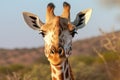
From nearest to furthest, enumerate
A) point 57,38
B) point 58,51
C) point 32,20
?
point 58,51 → point 57,38 → point 32,20

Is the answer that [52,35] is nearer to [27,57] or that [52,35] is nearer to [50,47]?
[50,47]

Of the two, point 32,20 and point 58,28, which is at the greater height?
point 32,20

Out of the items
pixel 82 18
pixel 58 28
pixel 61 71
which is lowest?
pixel 61 71

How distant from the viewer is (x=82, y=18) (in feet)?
34.4

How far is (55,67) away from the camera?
9391 mm

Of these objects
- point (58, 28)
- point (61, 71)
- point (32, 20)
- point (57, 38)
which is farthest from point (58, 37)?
point (32, 20)

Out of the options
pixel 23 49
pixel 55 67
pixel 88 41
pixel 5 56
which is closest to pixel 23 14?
pixel 55 67

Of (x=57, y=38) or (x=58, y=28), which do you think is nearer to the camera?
(x=57, y=38)

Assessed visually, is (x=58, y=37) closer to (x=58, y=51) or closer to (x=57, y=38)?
(x=57, y=38)

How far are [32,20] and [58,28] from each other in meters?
1.14

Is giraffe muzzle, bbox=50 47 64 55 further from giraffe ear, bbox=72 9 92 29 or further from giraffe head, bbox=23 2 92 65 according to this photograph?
giraffe ear, bbox=72 9 92 29

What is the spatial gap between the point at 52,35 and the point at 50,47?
245 millimetres

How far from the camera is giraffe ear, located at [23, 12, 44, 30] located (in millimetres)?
10344

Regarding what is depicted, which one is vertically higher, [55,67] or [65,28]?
[65,28]
